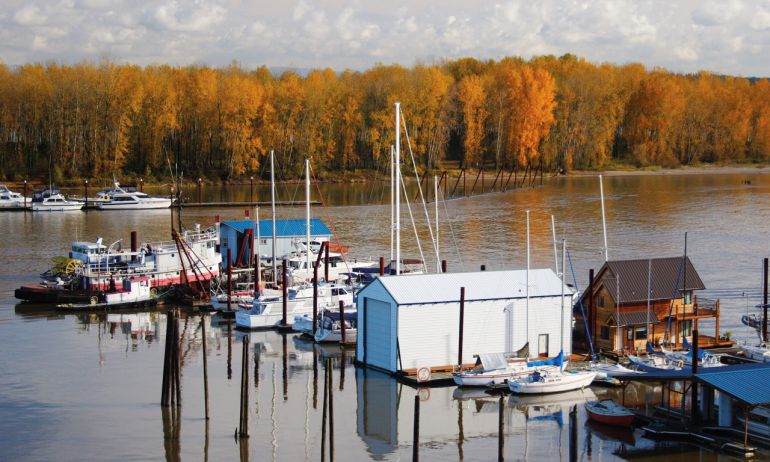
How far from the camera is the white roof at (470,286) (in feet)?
116

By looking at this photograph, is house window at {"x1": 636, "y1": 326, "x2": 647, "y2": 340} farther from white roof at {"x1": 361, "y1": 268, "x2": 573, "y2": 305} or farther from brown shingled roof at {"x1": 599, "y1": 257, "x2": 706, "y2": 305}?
white roof at {"x1": 361, "y1": 268, "x2": 573, "y2": 305}

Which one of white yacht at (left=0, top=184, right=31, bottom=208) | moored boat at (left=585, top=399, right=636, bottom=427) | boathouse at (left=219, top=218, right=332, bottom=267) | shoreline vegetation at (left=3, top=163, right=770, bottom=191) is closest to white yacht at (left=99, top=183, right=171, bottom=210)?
white yacht at (left=0, top=184, right=31, bottom=208)

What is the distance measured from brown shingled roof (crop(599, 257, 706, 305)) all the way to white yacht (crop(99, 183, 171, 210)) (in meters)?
62.9

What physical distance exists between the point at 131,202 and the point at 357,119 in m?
40.0

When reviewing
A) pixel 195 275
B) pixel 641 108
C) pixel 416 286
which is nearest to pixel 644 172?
pixel 641 108

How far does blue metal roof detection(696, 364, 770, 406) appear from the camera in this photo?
Result: 27922 millimetres

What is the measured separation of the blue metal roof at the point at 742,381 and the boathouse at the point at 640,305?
758cm

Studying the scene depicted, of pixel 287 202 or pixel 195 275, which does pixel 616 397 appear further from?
pixel 287 202

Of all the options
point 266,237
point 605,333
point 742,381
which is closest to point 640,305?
point 605,333

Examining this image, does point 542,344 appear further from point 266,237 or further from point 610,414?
point 266,237

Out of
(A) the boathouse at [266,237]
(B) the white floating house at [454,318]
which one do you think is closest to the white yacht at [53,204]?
(A) the boathouse at [266,237]

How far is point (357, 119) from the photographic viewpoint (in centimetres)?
12762

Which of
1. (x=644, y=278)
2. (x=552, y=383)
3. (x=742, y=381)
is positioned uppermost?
(x=644, y=278)

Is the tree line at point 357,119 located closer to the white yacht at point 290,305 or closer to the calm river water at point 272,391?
the calm river water at point 272,391
